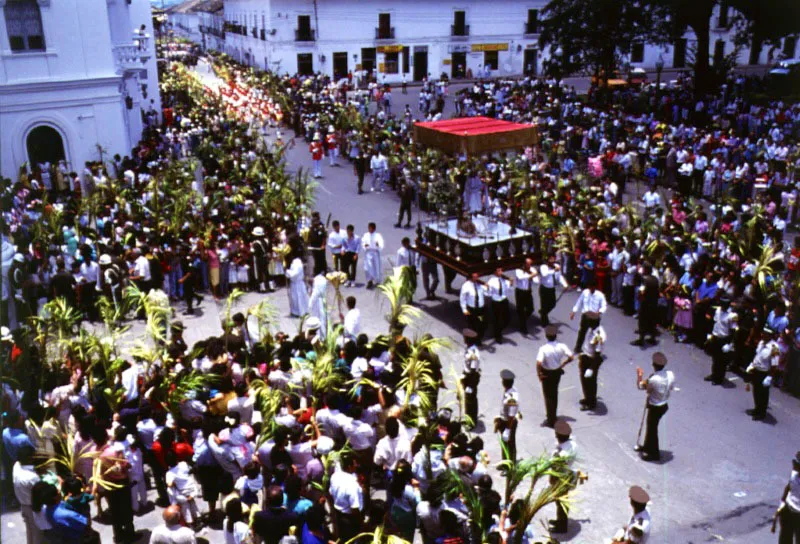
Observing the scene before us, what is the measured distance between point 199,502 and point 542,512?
386 cm

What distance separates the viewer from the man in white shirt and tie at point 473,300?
12125mm

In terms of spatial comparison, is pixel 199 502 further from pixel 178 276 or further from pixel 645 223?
pixel 645 223

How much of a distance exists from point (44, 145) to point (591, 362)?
18.4 metres

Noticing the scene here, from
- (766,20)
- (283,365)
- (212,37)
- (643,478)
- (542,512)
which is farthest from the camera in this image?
(212,37)

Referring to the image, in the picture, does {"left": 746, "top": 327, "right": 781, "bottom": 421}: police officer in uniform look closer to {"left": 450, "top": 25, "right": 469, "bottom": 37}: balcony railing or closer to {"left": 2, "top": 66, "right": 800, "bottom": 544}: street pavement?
{"left": 2, "top": 66, "right": 800, "bottom": 544}: street pavement

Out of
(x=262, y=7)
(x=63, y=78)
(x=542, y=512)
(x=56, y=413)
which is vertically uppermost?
(x=262, y=7)

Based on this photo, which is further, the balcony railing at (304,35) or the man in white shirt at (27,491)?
the balcony railing at (304,35)

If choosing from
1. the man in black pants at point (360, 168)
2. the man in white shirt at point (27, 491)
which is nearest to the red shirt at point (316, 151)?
the man in black pants at point (360, 168)

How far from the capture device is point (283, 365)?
31.2ft

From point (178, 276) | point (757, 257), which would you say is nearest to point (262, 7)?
point (178, 276)

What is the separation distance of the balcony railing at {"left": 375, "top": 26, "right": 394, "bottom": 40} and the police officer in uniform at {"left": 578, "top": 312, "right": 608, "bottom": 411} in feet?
132

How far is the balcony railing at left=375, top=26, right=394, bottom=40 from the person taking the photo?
47.1 m

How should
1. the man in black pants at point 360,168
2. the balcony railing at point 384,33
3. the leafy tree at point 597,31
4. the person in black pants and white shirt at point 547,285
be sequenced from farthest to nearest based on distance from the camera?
the balcony railing at point 384,33, the leafy tree at point 597,31, the man in black pants at point 360,168, the person in black pants and white shirt at point 547,285

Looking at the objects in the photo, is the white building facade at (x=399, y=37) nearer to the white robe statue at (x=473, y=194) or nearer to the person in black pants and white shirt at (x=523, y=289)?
Answer: the white robe statue at (x=473, y=194)
